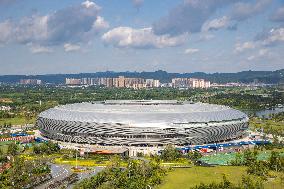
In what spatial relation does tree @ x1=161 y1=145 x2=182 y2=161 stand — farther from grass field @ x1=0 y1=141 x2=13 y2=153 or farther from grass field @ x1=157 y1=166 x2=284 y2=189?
grass field @ x1=0 y1=141 x2=13 y2=153

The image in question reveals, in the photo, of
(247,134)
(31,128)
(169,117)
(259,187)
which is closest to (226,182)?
(259,187)

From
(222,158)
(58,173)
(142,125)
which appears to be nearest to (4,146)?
(58,173)

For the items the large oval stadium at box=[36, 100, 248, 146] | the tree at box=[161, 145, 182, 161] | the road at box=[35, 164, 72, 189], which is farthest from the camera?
the large oval stadium at box=[36, 100, 248, 146]

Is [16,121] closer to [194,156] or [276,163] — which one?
[194,156]

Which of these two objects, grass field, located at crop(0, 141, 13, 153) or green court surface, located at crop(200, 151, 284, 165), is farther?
grass field, located at crop(0, 141, 13, 153)

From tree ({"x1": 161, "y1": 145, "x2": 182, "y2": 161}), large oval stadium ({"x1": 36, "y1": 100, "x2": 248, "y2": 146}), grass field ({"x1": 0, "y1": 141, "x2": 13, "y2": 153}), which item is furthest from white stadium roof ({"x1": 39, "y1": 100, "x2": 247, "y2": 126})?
grass field ({"x1": 0, "y1": 141, "x2": 13, "y2": 153})

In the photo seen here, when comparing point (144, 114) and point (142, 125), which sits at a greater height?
point (144, 114)

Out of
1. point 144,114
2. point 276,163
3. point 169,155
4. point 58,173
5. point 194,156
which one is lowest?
point 58,173
